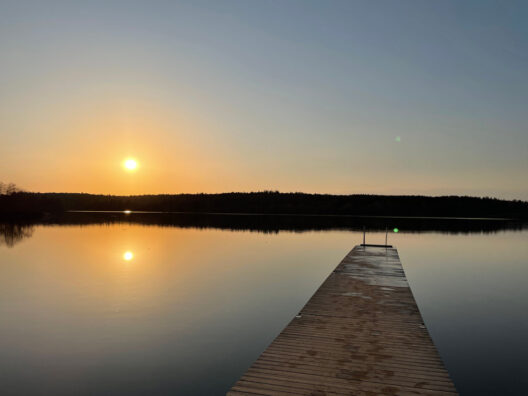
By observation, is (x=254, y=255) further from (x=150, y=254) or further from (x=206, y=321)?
(x=206, y=321)

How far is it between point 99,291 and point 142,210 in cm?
18154

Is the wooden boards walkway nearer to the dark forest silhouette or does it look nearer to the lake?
the lake

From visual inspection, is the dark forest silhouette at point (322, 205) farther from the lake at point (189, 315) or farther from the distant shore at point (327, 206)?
the lake at point (189, 315)

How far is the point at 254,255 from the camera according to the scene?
34.7m

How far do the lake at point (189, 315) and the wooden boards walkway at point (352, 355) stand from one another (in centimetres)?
207

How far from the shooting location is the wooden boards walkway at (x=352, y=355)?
702 cm

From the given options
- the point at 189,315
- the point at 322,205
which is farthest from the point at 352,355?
the point at 322,205

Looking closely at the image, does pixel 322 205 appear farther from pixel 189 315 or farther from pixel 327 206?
pixel 189 315

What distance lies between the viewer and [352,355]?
8.50 m

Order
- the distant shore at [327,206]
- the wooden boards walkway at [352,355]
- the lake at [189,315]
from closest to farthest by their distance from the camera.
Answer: the wooden boards walkway at [352,355], the lake at [189,315], the distant shore at [327,206]

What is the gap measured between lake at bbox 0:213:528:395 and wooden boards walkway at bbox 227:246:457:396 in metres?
2.07

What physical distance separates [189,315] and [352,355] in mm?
9322

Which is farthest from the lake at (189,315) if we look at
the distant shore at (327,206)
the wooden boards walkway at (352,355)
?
the distant shore at (327,206)

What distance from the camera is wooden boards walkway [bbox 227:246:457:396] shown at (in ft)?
23.0
